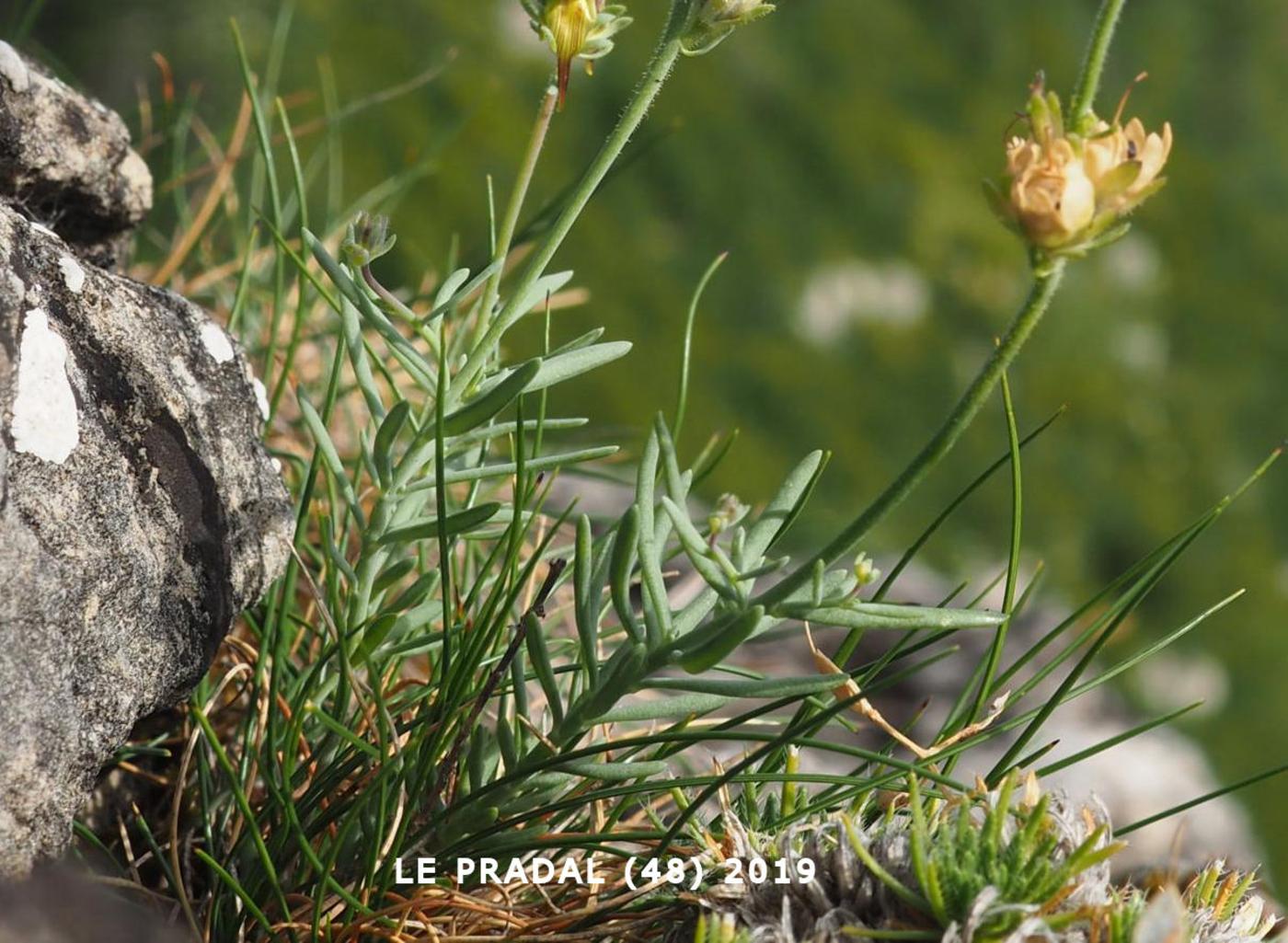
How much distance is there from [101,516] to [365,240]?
27 centimetres

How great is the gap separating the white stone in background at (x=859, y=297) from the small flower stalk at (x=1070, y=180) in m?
2.55

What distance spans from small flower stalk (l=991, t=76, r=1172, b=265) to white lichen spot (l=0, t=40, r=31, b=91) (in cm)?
80

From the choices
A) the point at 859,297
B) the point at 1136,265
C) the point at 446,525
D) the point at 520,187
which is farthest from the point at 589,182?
the point at 1136,265

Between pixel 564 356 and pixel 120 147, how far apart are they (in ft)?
1.72

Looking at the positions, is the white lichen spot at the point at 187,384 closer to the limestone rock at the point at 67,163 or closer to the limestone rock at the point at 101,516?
the limestone rock at the point at 101,516

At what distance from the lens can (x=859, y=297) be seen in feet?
11.2

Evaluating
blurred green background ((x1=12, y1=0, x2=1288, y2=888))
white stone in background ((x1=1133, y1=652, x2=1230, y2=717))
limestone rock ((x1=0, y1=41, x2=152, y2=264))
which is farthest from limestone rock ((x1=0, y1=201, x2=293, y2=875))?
white stone in background ((x1=1133, y1=652, x2=1230, y2=717))

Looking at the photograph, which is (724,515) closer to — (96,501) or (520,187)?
(520,187)

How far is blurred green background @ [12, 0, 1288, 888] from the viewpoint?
10.4ft

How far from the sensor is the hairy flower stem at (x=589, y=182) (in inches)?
37.0

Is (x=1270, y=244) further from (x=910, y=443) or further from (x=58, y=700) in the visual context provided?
(x=58, y=700)

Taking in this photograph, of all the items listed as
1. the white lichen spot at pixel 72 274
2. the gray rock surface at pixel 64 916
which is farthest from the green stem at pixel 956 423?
the white lichen spot at pixel 72 274

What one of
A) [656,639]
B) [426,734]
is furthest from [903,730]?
[426,734]

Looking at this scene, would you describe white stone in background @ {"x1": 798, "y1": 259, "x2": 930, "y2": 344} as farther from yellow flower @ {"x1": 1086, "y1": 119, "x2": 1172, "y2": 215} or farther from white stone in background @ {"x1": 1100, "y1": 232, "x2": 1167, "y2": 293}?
yellow flower @ {"x1": 1086, "y1": 119, "x2": 1172, "y2": 215}
